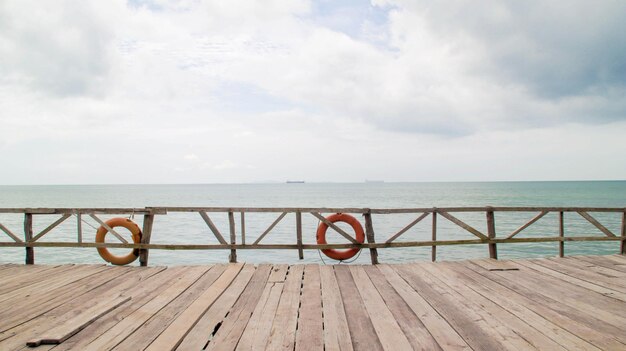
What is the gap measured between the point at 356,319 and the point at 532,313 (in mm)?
2160

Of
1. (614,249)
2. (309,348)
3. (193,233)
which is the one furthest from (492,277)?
(193,233)

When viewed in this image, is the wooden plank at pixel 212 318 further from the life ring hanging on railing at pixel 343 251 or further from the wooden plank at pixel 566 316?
the wooden plank at pixel 566 316

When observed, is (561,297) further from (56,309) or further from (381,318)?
(56,309)

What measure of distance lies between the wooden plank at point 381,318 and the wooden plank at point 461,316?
2.06 feet

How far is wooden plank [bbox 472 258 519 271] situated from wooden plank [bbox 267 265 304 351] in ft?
11.8

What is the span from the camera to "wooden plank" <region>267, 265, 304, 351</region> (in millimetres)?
3250

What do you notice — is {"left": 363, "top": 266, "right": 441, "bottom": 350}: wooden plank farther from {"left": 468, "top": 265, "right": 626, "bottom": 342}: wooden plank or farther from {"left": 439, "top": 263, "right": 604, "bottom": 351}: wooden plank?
{"left": 468, "top": 265, "right": 626, "bottom": 342}: wooden plank

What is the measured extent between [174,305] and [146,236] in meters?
3.06

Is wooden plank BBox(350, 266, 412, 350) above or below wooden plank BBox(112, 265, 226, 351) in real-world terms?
below

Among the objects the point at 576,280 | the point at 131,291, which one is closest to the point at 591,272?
the point at 576,280

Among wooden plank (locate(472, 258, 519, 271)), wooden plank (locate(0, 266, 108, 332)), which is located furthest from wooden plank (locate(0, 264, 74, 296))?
wooden plank (locate(472, 258, 519, 271))

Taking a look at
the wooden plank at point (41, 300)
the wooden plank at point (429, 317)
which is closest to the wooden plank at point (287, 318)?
the wooden plank at point (429, 317)

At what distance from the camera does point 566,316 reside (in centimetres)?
400

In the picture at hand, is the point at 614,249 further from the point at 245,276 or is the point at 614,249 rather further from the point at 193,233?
the point at 193,233
